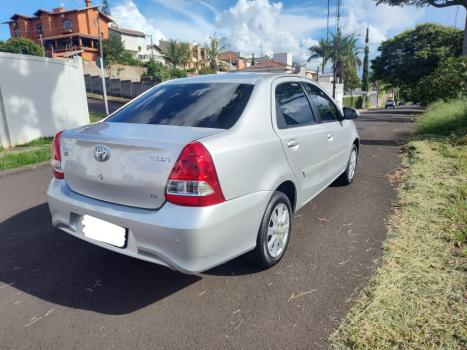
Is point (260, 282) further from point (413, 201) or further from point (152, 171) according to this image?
point (413, 201)

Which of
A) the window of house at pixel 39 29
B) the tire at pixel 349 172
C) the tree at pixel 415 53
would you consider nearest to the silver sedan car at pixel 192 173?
the tire at pixel 349 172

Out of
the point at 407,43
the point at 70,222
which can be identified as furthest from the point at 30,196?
the point at 407,43

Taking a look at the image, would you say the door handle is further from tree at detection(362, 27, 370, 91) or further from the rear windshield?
tree at detection(362, 27, 370, 91)

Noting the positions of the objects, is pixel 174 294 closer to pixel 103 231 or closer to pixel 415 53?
pixel 103 231

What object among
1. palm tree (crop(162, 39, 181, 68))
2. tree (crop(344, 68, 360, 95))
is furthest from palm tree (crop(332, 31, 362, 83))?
palm tree (crop(162, 39, 181, 68))

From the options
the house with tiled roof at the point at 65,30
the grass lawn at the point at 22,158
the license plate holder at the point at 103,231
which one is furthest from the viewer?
the house with tiled roof at the point at 65,30

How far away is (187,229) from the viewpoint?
2.24m

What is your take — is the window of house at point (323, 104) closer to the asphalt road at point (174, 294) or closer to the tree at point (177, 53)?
the asphalt road at point (174, 294)

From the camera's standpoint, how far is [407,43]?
99.8 ft

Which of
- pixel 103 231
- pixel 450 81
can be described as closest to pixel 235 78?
pixel 103 231

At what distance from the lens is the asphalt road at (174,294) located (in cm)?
227

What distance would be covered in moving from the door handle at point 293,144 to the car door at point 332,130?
34.3 inches

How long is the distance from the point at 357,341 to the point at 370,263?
110 cm

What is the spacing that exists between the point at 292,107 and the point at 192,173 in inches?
63.3
